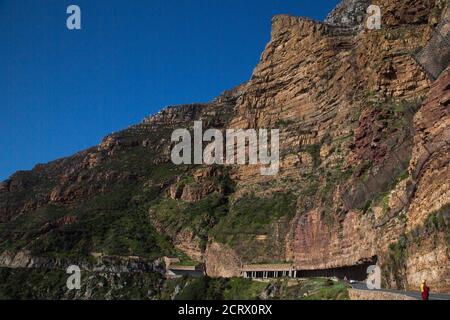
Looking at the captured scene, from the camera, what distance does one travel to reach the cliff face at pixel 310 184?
27.1 meters

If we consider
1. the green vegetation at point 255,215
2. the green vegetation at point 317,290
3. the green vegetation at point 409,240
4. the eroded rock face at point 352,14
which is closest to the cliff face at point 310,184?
the green vegetation at point 409,240

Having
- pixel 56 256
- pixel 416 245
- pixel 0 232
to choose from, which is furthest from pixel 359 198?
pixel 0 232

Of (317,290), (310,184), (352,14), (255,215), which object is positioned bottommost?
(317,290)

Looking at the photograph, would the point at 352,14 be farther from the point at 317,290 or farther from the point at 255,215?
the point at 317,290

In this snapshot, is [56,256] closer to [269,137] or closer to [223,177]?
[223,177]
